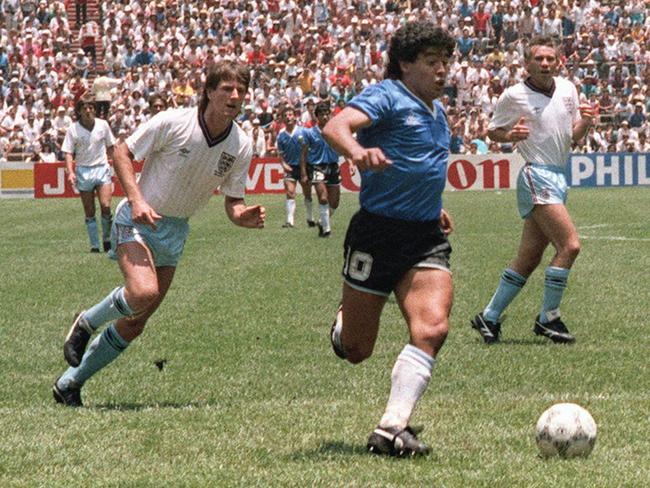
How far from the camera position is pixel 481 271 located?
54.9ft

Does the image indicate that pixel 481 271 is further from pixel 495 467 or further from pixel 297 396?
pixel 495 467

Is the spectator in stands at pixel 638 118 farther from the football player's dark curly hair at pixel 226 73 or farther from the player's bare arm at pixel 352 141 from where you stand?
the player's bare arm at pixel 352 141

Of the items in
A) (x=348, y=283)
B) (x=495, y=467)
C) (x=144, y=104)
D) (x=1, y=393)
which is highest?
(x=348, y=283)

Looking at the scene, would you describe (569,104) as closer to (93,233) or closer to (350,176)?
(93,233)

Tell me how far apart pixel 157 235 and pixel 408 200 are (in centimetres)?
209

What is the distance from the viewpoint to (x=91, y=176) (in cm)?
2091

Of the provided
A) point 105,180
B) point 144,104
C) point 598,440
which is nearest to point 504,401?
point 598,440

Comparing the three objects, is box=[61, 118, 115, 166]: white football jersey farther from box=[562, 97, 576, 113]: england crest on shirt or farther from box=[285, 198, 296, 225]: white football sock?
box=[562, 97, 576, 113]: england crest on shirt

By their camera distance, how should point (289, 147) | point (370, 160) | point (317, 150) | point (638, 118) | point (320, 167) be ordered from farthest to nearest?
point (638, 118)
point (289, 147)
point (317, 150)
point (320, 167)
point (370, 160)

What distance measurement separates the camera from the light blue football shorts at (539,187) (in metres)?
10.8

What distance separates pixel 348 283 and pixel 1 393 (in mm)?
3219

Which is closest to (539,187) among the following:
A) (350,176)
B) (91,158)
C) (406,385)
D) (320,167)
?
(406,385)

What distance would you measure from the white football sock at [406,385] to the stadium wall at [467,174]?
3229 centimetres

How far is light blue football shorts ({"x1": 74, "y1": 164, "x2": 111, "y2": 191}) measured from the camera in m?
20.9
